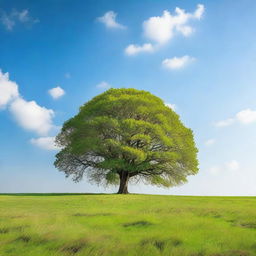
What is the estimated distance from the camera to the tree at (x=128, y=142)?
3788 cm

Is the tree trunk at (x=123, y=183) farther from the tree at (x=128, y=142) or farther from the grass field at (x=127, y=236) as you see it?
the grass field at (x=127, y=236)

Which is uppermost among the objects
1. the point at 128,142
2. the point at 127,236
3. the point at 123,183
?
the point at 128,142

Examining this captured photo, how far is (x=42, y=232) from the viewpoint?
11.4m

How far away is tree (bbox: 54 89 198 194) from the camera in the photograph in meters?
37.9

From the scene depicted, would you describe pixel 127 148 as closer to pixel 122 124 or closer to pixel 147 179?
pixel 122 124

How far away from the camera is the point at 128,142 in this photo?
4000 centimetres

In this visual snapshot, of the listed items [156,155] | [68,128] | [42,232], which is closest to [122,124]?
[156,155]

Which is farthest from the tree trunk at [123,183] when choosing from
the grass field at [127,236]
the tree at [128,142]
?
the grass field at [127,236]

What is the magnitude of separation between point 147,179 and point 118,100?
12138 millimetres

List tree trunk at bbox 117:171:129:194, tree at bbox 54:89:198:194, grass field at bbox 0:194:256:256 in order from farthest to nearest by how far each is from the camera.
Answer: tree trunk at bbox 117:171:129:194 → tree at bbox 54:89:198:194 → grass field at bbox 0:194:256:256

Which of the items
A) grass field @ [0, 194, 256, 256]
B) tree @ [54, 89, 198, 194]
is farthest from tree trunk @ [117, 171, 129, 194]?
grass field @ [0, 194, 256, 256]

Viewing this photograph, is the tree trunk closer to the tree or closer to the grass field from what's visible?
the tree

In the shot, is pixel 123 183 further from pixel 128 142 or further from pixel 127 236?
pixel 127 236

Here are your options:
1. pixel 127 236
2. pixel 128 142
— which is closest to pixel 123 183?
pixel 128 142
